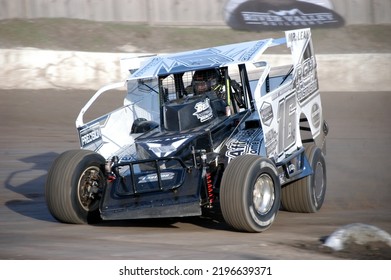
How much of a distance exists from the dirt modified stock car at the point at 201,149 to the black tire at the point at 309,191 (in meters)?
0.01

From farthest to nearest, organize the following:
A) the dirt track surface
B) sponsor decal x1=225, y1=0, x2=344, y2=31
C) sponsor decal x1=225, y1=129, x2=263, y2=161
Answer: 1. sponsor decal x1=225, y1=0, x2=344, y2=31
2. sponsor decal x1=225, y1=129, x2=263, y2=161
3. the dirt track surface

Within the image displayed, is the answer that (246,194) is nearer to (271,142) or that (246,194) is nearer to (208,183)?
(208,183)

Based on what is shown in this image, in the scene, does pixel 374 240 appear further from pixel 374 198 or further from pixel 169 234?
pixel 374 198

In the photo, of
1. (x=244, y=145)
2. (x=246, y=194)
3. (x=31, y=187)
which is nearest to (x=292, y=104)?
(x=244, y=145)

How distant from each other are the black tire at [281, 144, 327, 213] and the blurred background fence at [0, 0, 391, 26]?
34.5 ft

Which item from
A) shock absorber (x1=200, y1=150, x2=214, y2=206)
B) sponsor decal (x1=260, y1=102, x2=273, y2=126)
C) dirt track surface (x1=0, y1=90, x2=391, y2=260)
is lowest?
dirt track surface (x1=0, y1=90, x2=391, y2=260)

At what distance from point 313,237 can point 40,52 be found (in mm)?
10330

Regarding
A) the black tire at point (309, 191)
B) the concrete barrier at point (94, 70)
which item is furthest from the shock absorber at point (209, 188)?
the concrete barrier at point (94, 70)

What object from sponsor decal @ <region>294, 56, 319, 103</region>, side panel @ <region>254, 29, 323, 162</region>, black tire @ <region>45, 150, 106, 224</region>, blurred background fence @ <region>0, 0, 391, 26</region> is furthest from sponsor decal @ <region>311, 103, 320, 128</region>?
blurred background fence @ <region>0, 0, 391, 26</region>

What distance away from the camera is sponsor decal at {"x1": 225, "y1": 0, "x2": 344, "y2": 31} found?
745 inches

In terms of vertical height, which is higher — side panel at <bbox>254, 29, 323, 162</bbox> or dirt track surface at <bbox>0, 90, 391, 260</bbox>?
side panel at <bbox>254, 29, 323, 162</bbox>

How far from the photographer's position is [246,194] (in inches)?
288

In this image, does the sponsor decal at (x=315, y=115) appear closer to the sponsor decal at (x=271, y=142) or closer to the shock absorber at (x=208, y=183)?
the sponsor decal at (x=271, y=142)

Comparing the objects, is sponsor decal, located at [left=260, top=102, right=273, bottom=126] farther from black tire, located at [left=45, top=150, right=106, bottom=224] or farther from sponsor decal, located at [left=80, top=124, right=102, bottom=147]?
sponsor decal, located at [left=80, top=124, right=102, bottom=147]
